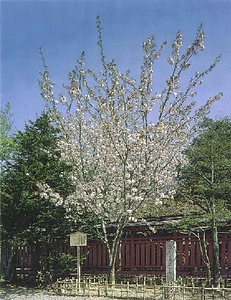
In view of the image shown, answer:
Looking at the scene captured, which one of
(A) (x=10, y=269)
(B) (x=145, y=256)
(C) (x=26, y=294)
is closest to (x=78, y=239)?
(C) (x=26, y=294)

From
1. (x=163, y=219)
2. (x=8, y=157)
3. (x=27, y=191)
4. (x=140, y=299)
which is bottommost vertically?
(x=140, y=299)

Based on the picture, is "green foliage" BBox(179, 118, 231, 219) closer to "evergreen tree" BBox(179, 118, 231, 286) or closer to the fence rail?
"evergreen tree" BBox(179, 118, 231, 286)

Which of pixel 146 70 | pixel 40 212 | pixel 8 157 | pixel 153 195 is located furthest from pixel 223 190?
pixel 8 157

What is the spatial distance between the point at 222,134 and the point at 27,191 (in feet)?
19.7

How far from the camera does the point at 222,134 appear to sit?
1245 centimetres

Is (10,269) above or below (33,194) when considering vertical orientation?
below

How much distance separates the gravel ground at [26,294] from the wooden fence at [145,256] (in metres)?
1.60

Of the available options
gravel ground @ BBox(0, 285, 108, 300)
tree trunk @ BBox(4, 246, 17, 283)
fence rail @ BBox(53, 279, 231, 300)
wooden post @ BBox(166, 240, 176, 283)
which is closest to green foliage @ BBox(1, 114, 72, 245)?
gravel ground @ BBox(0, 285, 108, 300)

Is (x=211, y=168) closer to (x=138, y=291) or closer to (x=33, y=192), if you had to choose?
(x=138, y=291)

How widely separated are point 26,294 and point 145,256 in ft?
12.9

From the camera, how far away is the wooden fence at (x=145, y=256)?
40.7 feet

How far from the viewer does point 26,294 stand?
38.8 ft

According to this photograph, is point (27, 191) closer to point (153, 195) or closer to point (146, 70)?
point (153, 195)

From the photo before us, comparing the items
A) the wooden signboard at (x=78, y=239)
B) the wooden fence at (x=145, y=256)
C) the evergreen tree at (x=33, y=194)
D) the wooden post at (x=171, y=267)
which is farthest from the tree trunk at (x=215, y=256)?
the evergreen tree at (x=33, y=194)
